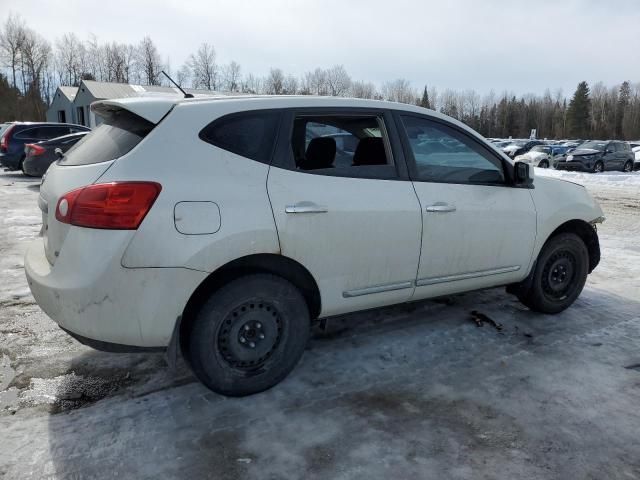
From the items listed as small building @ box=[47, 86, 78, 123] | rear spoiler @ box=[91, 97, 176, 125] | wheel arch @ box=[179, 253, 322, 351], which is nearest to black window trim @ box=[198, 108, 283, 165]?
rear spoiler @ box=[91, 97, 176, 125]

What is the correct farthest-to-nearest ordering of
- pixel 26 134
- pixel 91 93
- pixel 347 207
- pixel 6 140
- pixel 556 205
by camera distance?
pixel 91 93 → pixel 26 134 → pixel 6 140 → pixel 556 205 → pixel 347 207

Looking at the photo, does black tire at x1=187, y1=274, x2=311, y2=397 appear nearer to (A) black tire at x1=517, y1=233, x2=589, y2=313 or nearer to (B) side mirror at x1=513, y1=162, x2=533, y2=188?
(B) side mirror at x1=513, y1=162, x2=533, y2=188

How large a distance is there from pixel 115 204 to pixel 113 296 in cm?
48

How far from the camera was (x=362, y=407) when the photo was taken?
9.56ft

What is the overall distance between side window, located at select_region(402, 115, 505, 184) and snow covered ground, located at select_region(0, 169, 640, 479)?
1308mm

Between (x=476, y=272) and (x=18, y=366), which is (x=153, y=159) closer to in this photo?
(x=18, y=366)

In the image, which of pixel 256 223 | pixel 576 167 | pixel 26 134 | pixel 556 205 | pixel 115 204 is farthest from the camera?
pixel 576 167

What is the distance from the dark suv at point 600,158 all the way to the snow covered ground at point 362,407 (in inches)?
857

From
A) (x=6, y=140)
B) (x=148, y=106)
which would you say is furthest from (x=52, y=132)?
(x=148, y=106)

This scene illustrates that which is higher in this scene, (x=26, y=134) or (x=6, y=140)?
(x=26, y=134)

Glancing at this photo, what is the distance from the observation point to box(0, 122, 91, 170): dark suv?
1544 centimetres

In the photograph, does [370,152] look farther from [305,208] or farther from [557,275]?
[557,275]

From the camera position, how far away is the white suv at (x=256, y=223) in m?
2.53

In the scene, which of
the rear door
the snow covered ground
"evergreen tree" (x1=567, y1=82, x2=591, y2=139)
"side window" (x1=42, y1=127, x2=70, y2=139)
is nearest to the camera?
the snow covered ground
